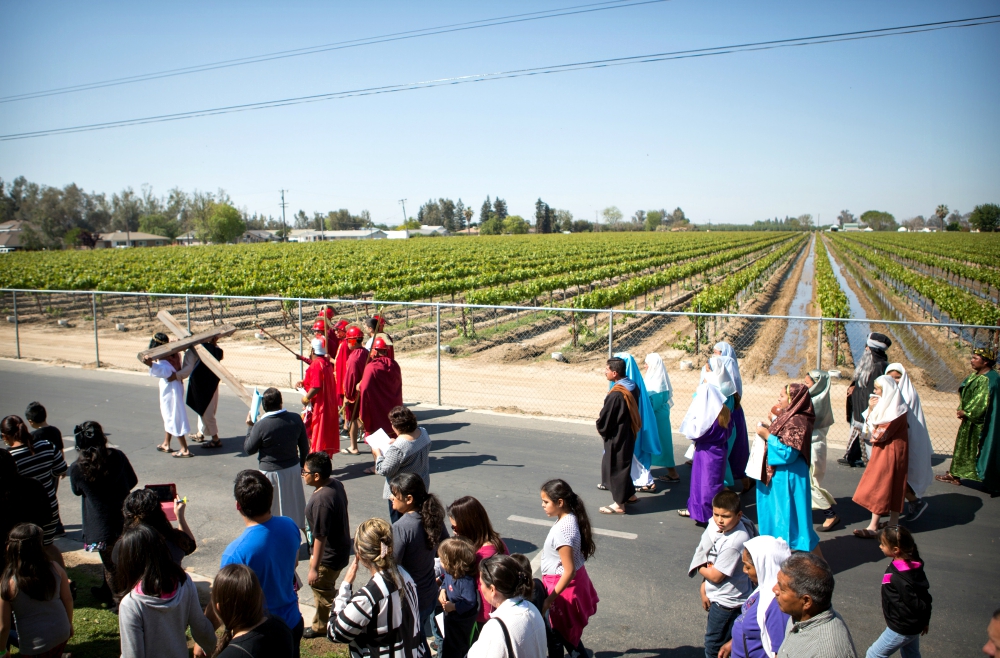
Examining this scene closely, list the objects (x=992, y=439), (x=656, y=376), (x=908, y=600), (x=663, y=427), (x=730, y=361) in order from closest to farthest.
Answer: (x=908, y=600) → (x=730, y=361) → (x=992, y=439) → (x=656, y=376) → (x=663, y=427)

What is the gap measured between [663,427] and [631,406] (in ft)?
4.32

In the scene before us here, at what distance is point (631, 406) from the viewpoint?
6.39 m

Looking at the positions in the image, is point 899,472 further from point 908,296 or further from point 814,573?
point 908,296

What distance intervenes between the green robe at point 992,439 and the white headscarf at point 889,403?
6.90 ft

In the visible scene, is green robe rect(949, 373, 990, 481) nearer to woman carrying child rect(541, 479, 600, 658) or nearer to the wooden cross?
woman carrying child rect(541, 479, 600, 658)

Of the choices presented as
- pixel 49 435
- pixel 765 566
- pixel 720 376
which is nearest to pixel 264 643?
pixel 765 566

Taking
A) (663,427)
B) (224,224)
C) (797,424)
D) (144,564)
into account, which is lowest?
(663,427)

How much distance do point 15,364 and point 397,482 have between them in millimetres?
14740

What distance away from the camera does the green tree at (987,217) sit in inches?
2911

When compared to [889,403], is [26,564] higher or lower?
lower

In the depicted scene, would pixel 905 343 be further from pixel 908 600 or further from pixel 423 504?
pixel 423 504

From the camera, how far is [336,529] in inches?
172

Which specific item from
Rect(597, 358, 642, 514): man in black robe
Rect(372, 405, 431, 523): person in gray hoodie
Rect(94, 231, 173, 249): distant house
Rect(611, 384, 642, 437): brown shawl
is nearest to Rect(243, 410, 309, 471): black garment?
Rect(372, 405, 431, 523): person in gray hoodie

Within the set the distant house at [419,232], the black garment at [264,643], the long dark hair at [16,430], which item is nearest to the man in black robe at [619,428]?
the black garment at [264,643]
